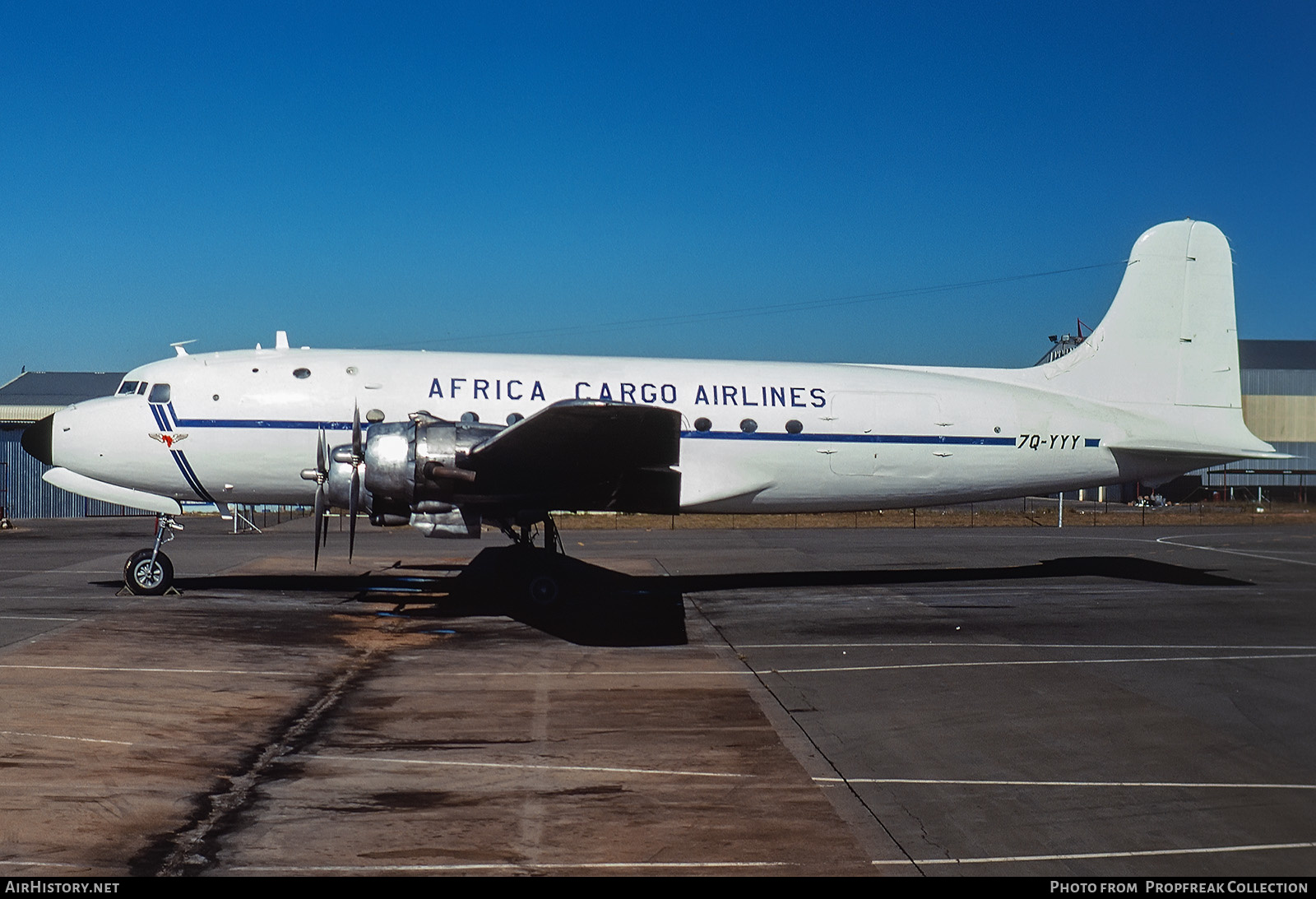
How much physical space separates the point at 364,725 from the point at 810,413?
10575 millimetres

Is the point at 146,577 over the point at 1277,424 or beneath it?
beneath

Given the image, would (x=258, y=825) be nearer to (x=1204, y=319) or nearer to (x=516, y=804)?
(x=516, y=804)

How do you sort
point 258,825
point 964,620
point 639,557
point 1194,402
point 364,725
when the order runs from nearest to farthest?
1. point 258,825
2. point 364,725
3. point 964,620
4. point 1194,402
5. point 639,557

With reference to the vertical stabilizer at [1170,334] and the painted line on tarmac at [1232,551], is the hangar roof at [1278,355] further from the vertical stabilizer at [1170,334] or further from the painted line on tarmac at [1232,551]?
the vertical stabilizer at [1170,334]

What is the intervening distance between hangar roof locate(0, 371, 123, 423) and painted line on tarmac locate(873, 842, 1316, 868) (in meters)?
63.9

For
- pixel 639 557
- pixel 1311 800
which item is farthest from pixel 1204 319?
pixel 1311 800

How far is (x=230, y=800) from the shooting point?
6875 mm

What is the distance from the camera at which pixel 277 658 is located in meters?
11.9

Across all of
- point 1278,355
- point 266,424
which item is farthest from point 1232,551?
point 1278,355

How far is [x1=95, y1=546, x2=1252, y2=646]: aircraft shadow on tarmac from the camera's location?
14945 millimetres

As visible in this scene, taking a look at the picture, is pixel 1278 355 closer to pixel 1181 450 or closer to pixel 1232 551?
pixel 1232 551

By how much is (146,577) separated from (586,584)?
7548 mm

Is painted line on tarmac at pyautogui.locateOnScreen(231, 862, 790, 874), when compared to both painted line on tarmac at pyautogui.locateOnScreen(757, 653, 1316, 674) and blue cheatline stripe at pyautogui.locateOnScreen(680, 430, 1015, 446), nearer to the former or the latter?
painted line on tarmac at pyautogui.locateOnScreen(757, 653, 1316, 674)

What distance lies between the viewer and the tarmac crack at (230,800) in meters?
5.79
